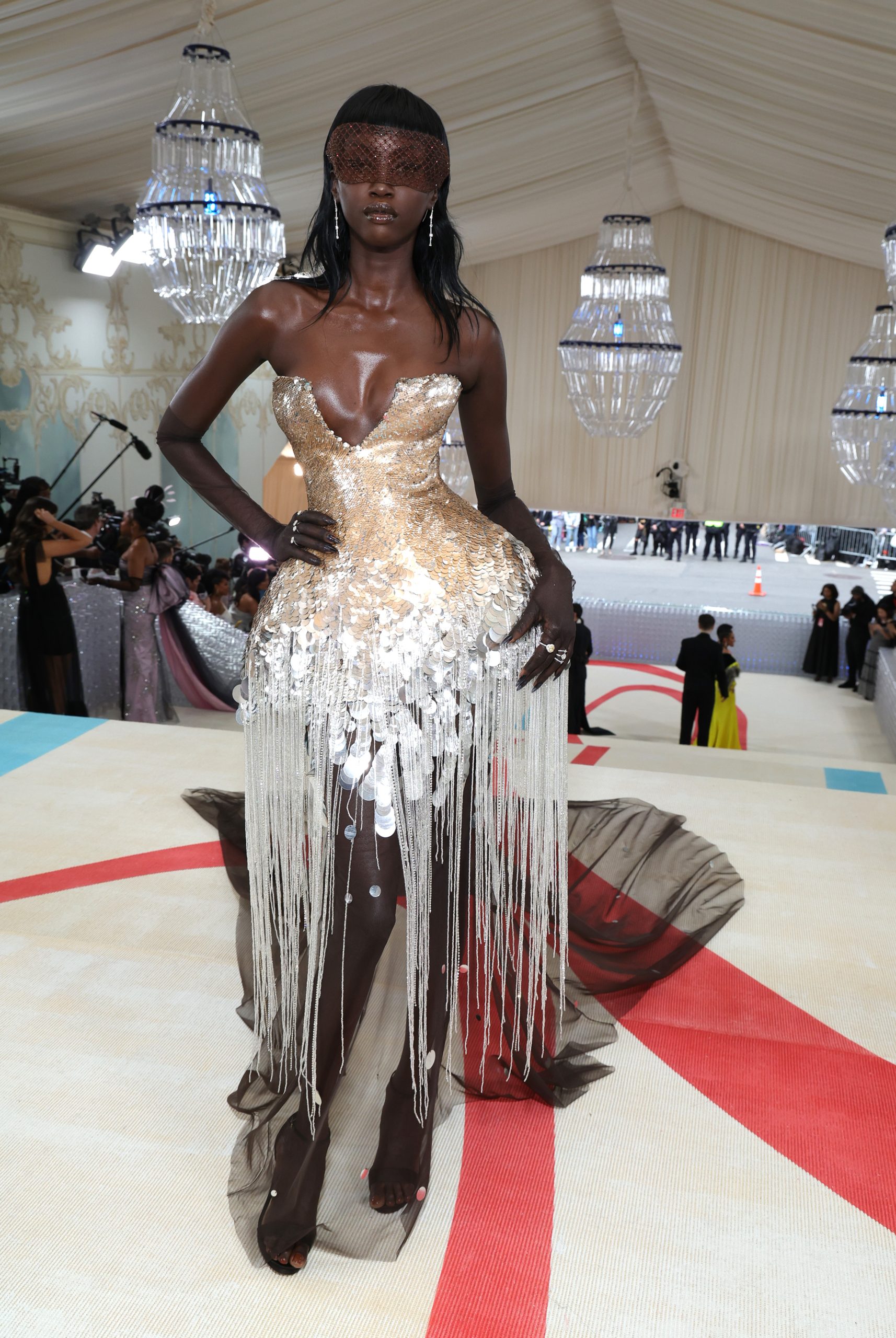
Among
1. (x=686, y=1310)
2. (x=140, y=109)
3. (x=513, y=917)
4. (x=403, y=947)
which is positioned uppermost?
(x=140, y=109)

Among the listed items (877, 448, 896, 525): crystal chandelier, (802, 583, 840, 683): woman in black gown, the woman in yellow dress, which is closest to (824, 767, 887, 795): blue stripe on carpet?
(877, 448, 896, 525): crystal chandelier

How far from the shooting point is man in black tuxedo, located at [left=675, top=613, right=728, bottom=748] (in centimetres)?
622

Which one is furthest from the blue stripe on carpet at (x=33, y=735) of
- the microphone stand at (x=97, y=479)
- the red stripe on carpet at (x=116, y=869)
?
the microphone stand at (x=97, y=479)

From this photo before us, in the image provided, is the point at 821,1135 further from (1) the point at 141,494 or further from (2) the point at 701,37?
(1) the point at 141,494

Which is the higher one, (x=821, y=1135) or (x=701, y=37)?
(x=701, y=37)

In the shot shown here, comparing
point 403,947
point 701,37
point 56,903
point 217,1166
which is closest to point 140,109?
point 701,37

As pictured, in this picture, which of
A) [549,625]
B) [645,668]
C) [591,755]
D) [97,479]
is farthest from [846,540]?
[549,625]

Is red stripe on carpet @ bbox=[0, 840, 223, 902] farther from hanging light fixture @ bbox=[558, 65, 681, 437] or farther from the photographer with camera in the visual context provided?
hanging light fixture @ bbox=[558, 65, 681, 437]

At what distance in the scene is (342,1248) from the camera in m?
1.36

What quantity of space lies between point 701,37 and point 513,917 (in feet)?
15.2

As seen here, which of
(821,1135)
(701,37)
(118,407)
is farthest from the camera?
(118,407)

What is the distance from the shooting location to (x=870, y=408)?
18.8ft

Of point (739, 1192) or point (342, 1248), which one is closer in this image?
point (342, 1248)

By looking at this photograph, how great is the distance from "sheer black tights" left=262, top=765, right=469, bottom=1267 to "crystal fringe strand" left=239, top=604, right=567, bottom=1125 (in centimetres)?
1
